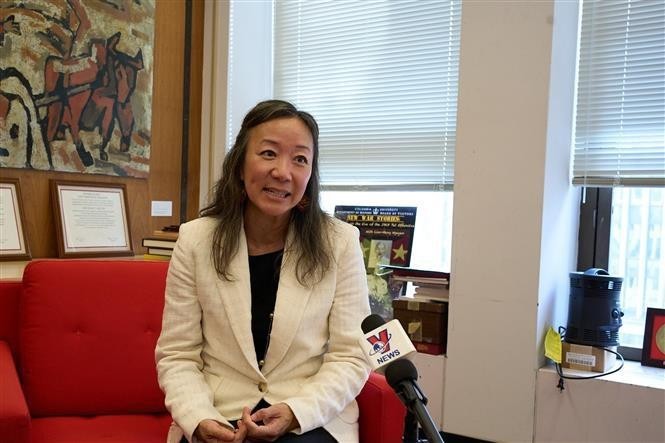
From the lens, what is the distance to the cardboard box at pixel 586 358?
7.86 feet

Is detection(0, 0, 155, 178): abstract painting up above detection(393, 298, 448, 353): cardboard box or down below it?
above

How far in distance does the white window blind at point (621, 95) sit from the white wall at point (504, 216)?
0.31 ft

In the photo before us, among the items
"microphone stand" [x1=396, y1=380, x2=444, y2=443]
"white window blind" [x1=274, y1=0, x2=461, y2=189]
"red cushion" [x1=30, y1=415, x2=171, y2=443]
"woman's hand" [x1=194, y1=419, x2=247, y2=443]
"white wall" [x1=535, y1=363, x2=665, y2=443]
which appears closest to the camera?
"microphone stand" [x1=396, y1=380, x2=444, y2=443]

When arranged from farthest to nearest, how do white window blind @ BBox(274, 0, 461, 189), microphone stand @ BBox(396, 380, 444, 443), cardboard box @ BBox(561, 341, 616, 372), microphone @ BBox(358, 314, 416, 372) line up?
white window blind @ BBox(274, 0, 461, 189), cardboard box @ BBox(561, 341, 616, 372), microphone @ BBox(358, 314, 416, 372), microphone stand @ BBox(396, 380, 444, 443)

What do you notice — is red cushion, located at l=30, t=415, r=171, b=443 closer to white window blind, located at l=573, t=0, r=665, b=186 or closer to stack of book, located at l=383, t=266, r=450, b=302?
stack of book, located at l=383, t=266, r=450, b=302

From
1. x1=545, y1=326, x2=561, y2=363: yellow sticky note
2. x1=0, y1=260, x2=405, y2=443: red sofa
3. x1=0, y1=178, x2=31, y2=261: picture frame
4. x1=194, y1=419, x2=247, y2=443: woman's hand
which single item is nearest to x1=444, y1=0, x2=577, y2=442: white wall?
x1=545, y1=326, x2=561, y2=363: yellow sticky note

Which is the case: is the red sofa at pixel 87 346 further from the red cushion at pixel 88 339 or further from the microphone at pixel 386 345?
the microphone at pixel 386 345

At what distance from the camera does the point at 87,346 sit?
192 centimetres

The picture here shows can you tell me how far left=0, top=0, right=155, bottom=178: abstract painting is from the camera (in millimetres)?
2650

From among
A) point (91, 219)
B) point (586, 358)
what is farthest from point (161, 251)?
point (586, 358)

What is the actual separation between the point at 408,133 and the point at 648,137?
112 centimetres

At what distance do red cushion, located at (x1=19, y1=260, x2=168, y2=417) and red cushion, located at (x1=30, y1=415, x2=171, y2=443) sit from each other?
0.17 feet

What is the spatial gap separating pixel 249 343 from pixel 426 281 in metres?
1.46

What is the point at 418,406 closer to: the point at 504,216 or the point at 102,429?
the point at 102,429
